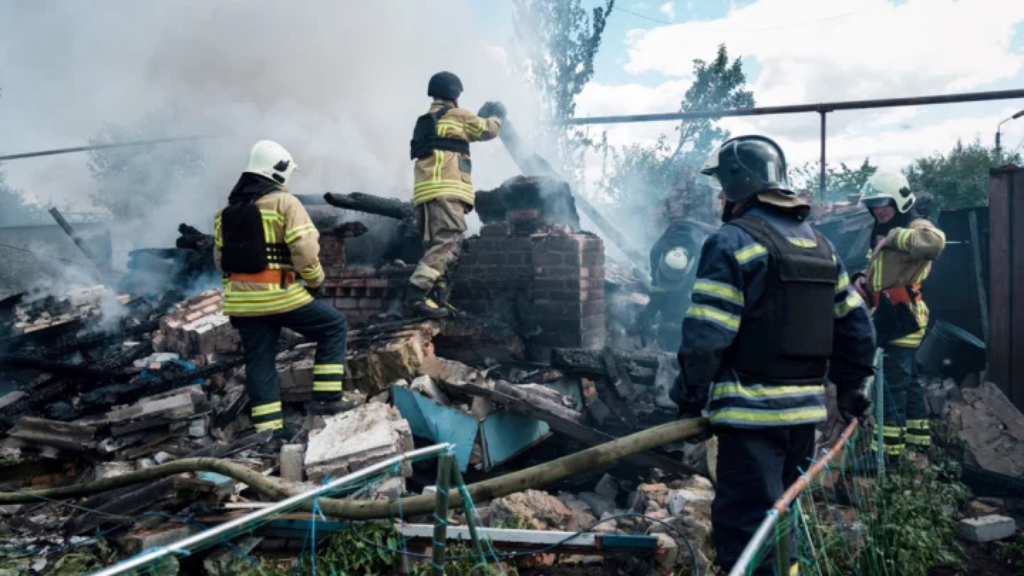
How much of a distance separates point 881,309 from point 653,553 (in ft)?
11.3

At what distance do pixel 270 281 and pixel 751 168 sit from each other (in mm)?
3038

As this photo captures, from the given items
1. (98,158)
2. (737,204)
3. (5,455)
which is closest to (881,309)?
(737,204)

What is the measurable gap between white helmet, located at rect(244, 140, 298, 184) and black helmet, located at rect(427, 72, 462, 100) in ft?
5.58

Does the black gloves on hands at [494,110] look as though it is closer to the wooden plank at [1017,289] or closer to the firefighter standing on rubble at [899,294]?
the firefighter standing on rubble at [899,294]

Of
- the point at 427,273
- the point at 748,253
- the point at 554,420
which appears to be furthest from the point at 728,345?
the point at 427,273

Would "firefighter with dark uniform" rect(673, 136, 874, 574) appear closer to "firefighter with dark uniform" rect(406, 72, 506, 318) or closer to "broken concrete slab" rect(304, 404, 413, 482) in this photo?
"broken concrete slab" rect(304, 404, 413, 482)

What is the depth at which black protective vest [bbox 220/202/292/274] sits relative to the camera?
417 centimetres

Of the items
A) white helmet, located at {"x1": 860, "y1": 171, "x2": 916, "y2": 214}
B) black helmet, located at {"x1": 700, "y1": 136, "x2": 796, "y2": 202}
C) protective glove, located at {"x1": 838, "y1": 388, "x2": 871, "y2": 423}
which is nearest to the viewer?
black helmet, located at {"x1": 700, "y1": 136, "x2": 796, "y2": 202}

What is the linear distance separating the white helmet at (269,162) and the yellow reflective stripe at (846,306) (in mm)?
3493

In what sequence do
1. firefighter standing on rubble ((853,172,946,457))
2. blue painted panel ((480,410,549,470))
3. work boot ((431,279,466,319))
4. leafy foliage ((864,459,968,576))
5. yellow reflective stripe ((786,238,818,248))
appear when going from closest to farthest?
yellow reflective stripe ((786,238,818,248)), leafy foliage ((864,459,968,576)), blue painted panel ((480,410,549,470)), firefighter standing on rubble ((853,172,946,457)), work boot ((431,279,466,319))

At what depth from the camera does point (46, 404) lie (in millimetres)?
5043

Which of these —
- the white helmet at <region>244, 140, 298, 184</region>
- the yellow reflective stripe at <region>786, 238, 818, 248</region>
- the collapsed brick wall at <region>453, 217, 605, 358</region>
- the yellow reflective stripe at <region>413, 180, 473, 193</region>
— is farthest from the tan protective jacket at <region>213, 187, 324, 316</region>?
the yellow reflective stripe at <region>786, 238, 818, 248</region>

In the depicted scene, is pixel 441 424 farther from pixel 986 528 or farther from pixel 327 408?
pixel 986 528

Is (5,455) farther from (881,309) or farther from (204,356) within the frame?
(881,309)
